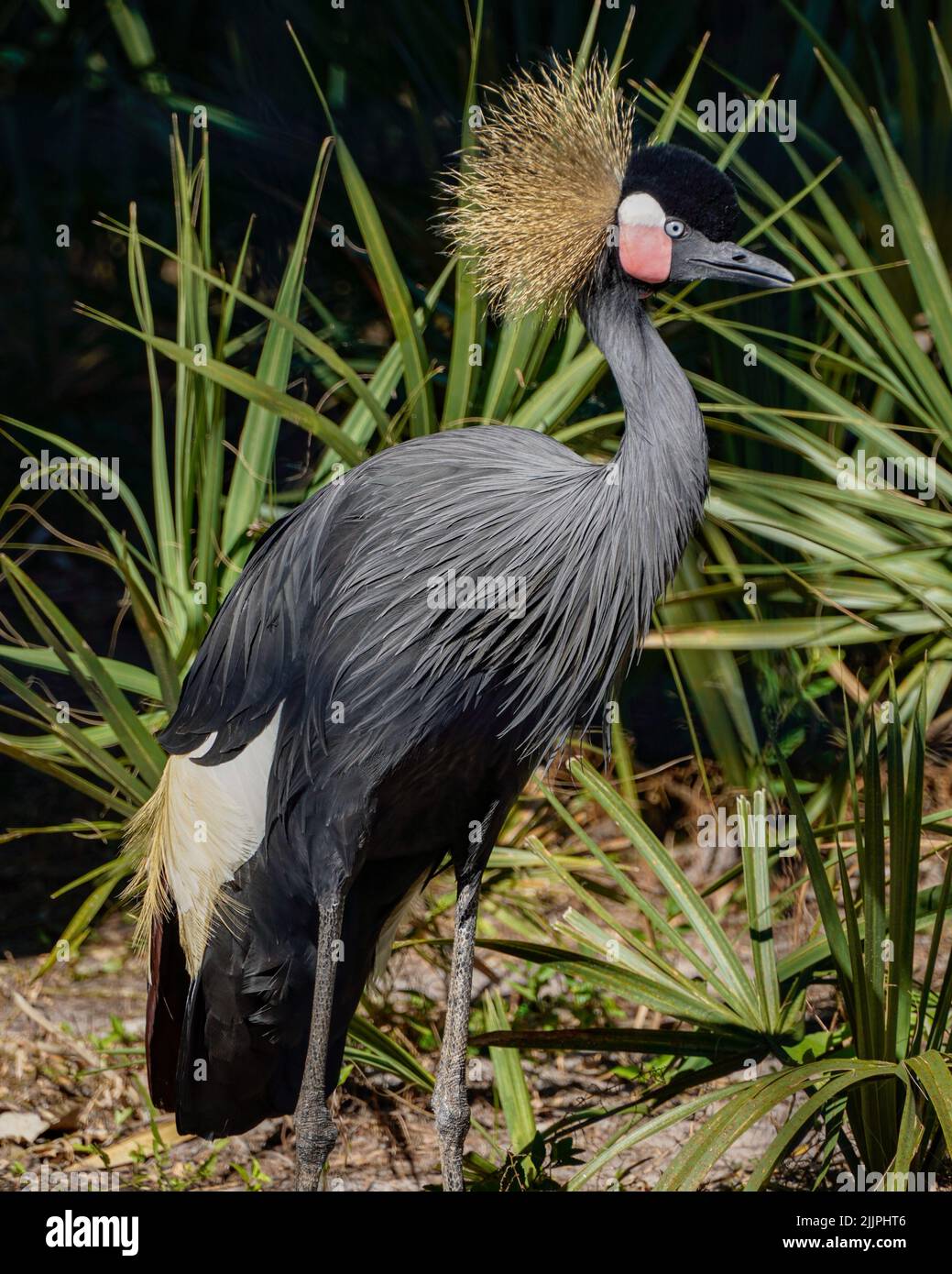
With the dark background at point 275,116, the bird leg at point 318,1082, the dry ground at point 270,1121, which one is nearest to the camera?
the bird leg at point 318,1082

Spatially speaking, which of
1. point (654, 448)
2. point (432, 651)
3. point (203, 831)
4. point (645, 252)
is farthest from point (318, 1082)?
point (645, 252)

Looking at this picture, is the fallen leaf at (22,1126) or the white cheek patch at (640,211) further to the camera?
the fallen leaf at (22,1126)

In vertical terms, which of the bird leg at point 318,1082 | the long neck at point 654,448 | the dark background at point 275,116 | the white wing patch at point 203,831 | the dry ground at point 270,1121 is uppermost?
the dark background at point 275,116

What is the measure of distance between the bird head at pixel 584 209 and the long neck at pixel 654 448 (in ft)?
0.25

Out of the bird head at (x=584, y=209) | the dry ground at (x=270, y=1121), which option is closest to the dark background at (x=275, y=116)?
the dry ground at (x=270, y=1121)

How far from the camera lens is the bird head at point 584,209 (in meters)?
2.00

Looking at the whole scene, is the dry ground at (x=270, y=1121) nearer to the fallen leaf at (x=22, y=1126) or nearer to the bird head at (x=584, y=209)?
the fallen leaf at (x=22, y=1126)

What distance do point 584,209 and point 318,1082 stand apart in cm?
130

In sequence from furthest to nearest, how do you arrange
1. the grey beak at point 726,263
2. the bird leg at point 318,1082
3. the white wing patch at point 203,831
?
1. the white wing patch at point 203,831
2. the bird leg at point 318,1082
3. the grey beak at point 726,263

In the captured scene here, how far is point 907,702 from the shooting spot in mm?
3010

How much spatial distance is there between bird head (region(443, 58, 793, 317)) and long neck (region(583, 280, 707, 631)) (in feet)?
0.25
